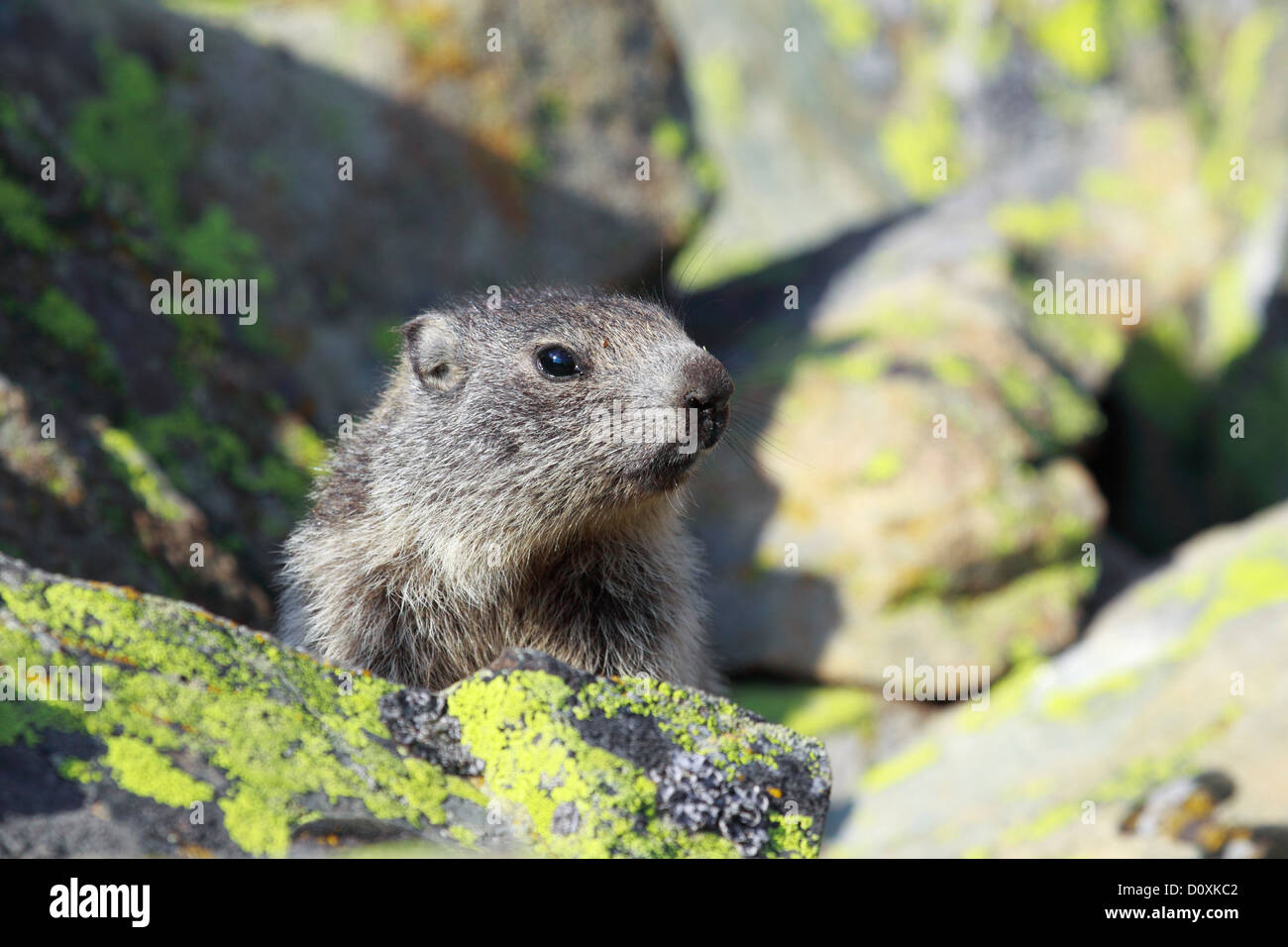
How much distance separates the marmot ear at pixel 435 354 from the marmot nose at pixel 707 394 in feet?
5.11

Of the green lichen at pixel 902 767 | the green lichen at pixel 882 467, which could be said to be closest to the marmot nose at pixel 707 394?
the green lichen at pixel 902 767

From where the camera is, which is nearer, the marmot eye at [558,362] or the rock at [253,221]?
the marmot eye at [558,362]

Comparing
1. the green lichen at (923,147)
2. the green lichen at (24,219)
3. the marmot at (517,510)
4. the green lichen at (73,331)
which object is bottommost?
the marmot at (517,510)

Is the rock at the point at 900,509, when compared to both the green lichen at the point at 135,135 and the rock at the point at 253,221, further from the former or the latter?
the green lichen at the point at 135,135

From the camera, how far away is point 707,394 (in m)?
6.44

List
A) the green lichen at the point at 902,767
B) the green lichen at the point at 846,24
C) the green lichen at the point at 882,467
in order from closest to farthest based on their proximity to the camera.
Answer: the green lichen at the point at 902,767 → the green lichen at the point at 882,467 → the green lichen at the point at 846,24

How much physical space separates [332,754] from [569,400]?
2615 millimetres

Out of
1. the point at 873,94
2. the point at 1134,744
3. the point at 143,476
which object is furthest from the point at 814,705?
the point at 873,94

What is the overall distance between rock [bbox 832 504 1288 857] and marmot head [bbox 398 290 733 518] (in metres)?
3.94

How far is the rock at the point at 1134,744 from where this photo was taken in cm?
811

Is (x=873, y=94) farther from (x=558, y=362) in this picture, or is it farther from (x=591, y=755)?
(x=591, y=755)
